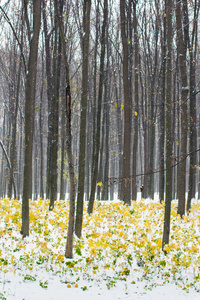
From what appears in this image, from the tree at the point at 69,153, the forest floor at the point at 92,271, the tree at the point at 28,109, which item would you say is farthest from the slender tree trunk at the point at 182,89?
the tree at the point at 28,109

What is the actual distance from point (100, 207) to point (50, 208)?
181 centimetres

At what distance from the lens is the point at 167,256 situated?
5.54m

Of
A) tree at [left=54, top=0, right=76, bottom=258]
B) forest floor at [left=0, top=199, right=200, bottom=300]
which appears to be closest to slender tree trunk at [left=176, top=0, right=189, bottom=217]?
forest floor at [left=0, top=199, right=200, bottom=300]

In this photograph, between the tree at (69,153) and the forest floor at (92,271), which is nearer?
the forest floor at (92,271)

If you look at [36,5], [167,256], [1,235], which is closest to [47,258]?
[1,235]

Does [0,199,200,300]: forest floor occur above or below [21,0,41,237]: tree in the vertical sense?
below

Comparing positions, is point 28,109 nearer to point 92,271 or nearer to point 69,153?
point 69,153

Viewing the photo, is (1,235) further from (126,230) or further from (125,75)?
(125,75)

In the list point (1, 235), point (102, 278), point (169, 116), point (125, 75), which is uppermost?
point (125, 75)

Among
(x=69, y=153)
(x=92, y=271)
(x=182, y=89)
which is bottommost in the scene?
(x=92, y=271)

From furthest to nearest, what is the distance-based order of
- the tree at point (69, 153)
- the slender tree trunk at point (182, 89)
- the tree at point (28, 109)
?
the slender tree trunk at point (182, 89) < the tree at point (28, 109) < the tree at point (69, 153)

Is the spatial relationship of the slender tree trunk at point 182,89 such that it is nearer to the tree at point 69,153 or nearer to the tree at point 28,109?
the tree at point 69,153

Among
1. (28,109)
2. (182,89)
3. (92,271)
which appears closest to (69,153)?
(28,109)

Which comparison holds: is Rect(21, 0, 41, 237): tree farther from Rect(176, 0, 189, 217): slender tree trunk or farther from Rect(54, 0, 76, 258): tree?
Rect(176, 0, 189, 217): slender tree trunk
